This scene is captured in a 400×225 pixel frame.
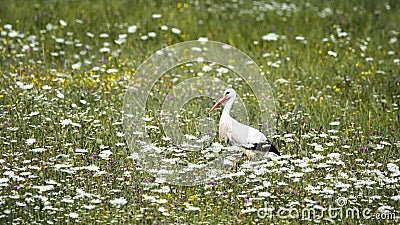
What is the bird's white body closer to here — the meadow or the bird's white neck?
the bird's white neck

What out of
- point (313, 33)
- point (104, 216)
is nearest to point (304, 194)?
point (104, 216)

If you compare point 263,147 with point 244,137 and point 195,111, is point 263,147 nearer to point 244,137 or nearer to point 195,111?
point 244,137

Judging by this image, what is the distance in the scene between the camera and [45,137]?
26.2 ft

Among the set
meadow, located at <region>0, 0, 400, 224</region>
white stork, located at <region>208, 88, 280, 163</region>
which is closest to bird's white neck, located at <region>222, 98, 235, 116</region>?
white stork, located at <region>208, 88, 280, 163</region>

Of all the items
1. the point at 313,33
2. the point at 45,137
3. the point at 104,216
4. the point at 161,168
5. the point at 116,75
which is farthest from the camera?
the point at 313,33

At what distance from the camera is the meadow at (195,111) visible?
6500 millimetres

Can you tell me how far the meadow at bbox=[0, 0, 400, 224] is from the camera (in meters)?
6.50

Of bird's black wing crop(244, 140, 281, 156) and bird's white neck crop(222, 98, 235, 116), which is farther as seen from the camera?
bird's white neck crop(222, 98, 235, 116)

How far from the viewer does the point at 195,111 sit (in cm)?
927

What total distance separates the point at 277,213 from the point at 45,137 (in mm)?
3229

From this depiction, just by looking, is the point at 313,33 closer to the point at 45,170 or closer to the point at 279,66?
the point at 279,66

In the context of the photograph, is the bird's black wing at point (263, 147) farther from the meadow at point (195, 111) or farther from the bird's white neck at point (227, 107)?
→ the bird's white neck at point (227, 107)

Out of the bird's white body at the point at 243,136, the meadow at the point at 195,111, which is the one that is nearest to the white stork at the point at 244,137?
the bird's white body at the point at 243,136

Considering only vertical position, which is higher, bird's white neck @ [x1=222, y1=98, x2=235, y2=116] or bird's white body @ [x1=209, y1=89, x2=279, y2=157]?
bird's white neck @ [x1=222, y1=98, x2=235, y2=116]
